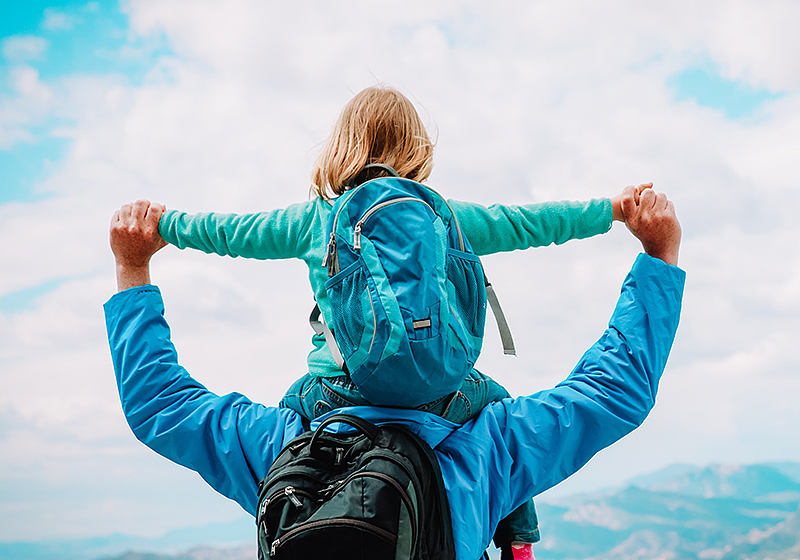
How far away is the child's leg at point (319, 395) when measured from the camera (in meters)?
1.60

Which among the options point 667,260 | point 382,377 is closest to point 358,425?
point 382,377

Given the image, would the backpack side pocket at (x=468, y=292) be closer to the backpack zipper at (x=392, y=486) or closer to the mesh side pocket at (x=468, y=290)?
the mesh side pocket at (x=468, y=290)

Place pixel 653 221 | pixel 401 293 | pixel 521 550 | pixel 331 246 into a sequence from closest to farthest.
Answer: pixel 401 293
pixel 331 246
pixel 653 221
pixel 521 550

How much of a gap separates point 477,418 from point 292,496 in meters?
0.54

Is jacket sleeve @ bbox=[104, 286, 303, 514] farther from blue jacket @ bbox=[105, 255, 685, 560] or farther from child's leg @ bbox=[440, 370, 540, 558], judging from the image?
child's leg @ bbox=[440, 370, 540, 558]

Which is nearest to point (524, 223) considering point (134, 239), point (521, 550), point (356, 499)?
point (356, 499)

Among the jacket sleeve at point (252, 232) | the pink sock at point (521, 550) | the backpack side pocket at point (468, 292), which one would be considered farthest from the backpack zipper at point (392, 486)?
the pink sock at point (521, 550)

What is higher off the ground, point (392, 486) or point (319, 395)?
point (319, 395)

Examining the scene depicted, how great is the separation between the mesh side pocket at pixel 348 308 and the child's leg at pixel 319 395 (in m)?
0.12

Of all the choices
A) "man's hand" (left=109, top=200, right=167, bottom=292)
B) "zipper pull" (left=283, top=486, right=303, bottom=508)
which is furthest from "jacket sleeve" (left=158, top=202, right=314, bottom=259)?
"zipper pull" (left=283, top=486, right=303, bottom=508)

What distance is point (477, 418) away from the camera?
68.5 inches

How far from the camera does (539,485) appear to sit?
174 cm

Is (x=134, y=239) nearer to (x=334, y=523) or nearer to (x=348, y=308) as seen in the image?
(x=348, y=308)

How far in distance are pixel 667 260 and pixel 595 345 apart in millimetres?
305
